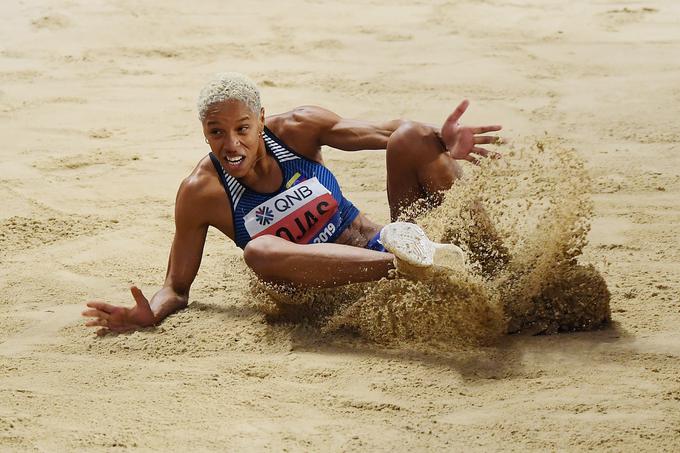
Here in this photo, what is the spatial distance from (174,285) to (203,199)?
35cm

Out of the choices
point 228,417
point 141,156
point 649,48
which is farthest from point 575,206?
point 649,48

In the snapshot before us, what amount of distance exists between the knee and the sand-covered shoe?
1.23ft

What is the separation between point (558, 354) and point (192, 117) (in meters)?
3.07

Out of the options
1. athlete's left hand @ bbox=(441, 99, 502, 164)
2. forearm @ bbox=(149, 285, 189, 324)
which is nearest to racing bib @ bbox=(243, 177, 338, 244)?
forearm @ bbox=(149, 285, 189, 324)

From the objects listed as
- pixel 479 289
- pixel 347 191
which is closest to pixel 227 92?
pixel 479 289

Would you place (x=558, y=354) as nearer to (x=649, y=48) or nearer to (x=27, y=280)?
(x=27, y=280)

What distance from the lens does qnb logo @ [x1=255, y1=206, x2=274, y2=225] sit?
3.45 metres

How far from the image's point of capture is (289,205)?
3461 millimetres

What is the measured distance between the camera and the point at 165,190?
15.5 feet

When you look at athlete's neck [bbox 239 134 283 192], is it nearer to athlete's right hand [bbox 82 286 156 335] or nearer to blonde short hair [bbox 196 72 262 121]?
blonde short hair [bbox 196 72 262 121]

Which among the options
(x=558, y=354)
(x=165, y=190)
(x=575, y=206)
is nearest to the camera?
(x=558, y=354)

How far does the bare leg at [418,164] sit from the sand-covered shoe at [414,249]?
41cm

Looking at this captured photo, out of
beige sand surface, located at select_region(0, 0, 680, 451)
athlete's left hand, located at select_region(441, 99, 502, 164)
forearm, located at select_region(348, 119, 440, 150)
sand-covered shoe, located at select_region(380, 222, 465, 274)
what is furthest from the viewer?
forearm, located at select_region(348, 119, 440, 150)

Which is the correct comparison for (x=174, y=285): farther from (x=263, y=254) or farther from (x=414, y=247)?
(x=414, y=247)
